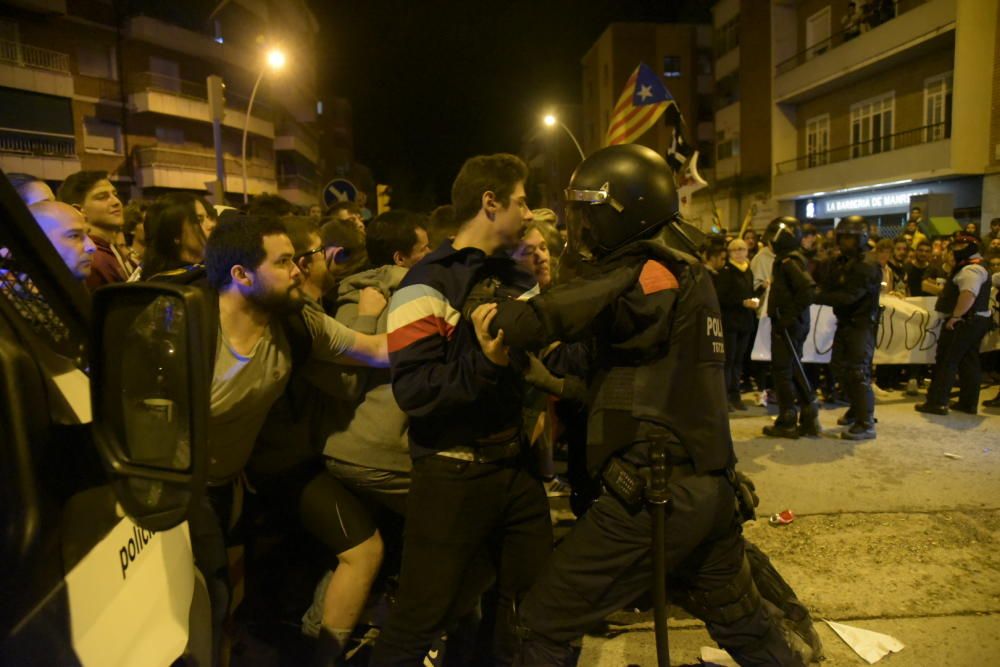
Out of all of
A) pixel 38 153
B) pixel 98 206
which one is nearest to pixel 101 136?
pixel 38 153

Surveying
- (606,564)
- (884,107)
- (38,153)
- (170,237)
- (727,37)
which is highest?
(727,37)

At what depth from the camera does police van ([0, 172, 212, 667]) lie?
1104mm

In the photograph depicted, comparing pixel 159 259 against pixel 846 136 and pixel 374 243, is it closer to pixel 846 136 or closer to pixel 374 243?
pixel 374 243

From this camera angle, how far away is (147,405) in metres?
1.25

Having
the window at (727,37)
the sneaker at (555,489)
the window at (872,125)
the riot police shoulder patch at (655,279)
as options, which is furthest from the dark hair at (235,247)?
the window at (727,37)

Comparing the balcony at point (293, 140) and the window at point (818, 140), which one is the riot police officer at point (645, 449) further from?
the balcony at point (293, 140)

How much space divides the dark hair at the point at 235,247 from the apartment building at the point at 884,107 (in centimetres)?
2073

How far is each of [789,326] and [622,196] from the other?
16.0 ft

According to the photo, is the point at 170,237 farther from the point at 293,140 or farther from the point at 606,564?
the point at 293,140

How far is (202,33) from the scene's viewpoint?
3412cm

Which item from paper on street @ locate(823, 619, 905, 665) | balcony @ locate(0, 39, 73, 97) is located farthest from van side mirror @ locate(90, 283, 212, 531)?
balcony @ locate(0, 39, 73, 97)

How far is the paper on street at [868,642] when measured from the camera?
3324 mm

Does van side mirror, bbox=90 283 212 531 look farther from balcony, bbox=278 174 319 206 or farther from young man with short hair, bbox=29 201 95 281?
balcony, bbox=278 174 319 206

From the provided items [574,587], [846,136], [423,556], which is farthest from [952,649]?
[846,136]
